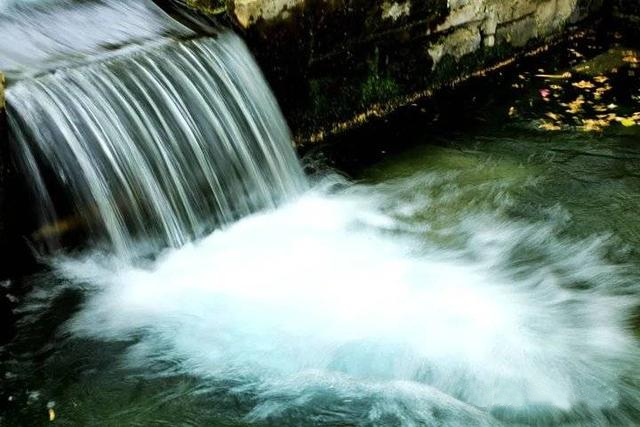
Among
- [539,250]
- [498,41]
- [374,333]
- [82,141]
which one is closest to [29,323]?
[82,141]

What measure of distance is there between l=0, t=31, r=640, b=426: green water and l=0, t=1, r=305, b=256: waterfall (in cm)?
52

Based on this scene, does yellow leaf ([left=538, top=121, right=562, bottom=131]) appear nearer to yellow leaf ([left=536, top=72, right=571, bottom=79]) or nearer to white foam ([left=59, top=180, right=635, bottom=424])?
yellow leaf ([left=536, top=72, right=571, bottom=79])

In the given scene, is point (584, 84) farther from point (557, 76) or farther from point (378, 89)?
point (378, 89)

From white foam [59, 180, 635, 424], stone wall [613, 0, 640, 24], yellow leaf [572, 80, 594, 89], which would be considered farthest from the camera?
stone wall [613, 0, 640, 24]

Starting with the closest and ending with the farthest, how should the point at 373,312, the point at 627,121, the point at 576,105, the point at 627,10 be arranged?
the point at 373,312 < the point at 627,121 < the point at 576,105 < the point at 627,10

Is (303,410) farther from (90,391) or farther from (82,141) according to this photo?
(82,141)

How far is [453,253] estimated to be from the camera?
493 centimetres

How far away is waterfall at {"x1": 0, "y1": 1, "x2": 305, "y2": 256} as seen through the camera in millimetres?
4422

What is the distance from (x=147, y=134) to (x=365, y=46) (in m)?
2.58

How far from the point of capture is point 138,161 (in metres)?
4.80

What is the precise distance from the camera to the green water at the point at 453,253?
11.5ft

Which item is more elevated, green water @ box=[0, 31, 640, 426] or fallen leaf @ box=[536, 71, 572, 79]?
fallen leaf @ box=[536, 71, 572, 79]

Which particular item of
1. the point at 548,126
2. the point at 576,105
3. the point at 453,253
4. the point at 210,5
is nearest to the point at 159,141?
the point at 210,5

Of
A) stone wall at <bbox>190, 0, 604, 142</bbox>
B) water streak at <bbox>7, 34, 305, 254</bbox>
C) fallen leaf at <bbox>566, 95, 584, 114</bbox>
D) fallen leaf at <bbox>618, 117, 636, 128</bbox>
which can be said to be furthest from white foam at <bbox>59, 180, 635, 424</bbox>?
fallen leaf at <bbox>566, 95, 584, 114</bbox>
